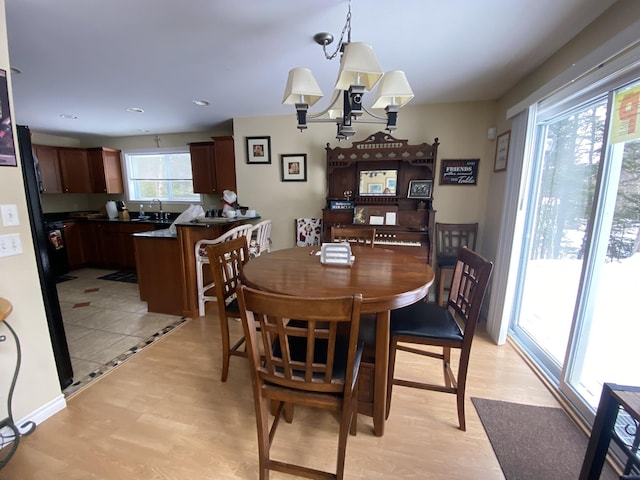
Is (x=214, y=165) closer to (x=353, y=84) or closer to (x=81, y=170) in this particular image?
(x=81, y=170)

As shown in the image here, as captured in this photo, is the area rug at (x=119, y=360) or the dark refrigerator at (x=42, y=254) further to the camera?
the area rug at (x=119, y=360)

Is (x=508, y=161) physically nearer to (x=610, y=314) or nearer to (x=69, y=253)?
(x=610, y=314)

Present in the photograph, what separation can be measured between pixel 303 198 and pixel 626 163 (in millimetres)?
2879

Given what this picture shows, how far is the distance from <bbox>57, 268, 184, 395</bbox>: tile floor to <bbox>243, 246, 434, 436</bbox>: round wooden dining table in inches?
61.8

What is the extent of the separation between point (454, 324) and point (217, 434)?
148cm

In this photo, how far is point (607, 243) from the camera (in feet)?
5.08

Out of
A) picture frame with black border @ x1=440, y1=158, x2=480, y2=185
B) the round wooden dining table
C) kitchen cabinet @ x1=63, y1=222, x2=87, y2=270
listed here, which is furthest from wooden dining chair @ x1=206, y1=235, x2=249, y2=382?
kitchen cabinet @ x1=63, y1=222, x2=87, y2=270

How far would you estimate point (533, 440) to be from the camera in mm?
1471

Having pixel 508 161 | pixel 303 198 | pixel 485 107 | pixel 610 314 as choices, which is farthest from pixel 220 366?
pixel 485 107

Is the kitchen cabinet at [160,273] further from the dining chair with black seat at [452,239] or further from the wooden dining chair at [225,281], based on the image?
the dining chair with black seat at [452,239]

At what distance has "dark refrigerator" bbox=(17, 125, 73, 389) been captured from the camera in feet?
5.15

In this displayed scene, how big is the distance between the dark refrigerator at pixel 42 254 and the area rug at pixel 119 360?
2.5 inches

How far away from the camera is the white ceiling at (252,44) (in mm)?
1490

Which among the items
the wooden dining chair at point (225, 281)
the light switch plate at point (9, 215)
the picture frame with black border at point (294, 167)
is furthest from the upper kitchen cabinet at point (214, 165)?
the light switch plate at point (9, 215)
